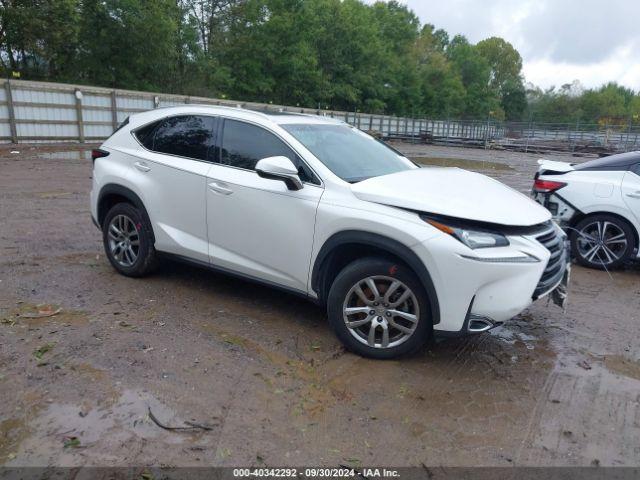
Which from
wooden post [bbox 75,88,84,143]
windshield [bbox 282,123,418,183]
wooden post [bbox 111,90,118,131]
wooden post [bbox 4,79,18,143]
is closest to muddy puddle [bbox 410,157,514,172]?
wooden post [bbox 111,90,118,131]

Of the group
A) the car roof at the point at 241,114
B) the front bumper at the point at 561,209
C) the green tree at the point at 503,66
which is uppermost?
the green tree at the point at 503,66

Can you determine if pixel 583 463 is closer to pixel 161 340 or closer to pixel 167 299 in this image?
pixel 161 340

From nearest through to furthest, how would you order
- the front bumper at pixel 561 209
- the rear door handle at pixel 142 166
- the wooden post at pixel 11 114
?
1. the rear door handle at pixel 142 166
2. the front bumper at pixel 561 209
3. the wooden post at pixel 11 114

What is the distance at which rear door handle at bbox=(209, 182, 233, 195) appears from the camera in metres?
4.45

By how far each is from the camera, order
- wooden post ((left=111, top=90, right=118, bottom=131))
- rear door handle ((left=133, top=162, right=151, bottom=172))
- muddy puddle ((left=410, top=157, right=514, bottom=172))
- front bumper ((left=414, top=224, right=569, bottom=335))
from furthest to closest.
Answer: wooden post ((left=111, top=90, right=118, bottom=131))
muddy puddle ((left=410, top=157, right=514, bottom=172))
rear door handle ((left=133, top=162, right=151, bottom=172))
front bumper ((left=414, top=224, right=569, bottom=335))

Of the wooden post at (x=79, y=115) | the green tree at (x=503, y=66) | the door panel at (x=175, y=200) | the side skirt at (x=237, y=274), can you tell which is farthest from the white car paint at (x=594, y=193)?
the green tree at (x=503, y=66)

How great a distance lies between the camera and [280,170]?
12.9 ft

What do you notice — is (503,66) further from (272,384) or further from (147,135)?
(272,384)

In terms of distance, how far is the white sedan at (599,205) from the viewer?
254 inches

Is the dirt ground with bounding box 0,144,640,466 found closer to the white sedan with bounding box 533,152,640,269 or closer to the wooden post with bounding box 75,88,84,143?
the white sedan with bounding box 533,152,640,269

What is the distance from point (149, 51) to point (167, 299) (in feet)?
112

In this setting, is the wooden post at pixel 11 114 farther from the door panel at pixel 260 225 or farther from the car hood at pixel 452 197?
the car hood at pixel 452 197

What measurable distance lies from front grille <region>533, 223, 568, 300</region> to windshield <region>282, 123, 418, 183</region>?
137cm

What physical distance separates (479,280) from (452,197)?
0.65 metres
